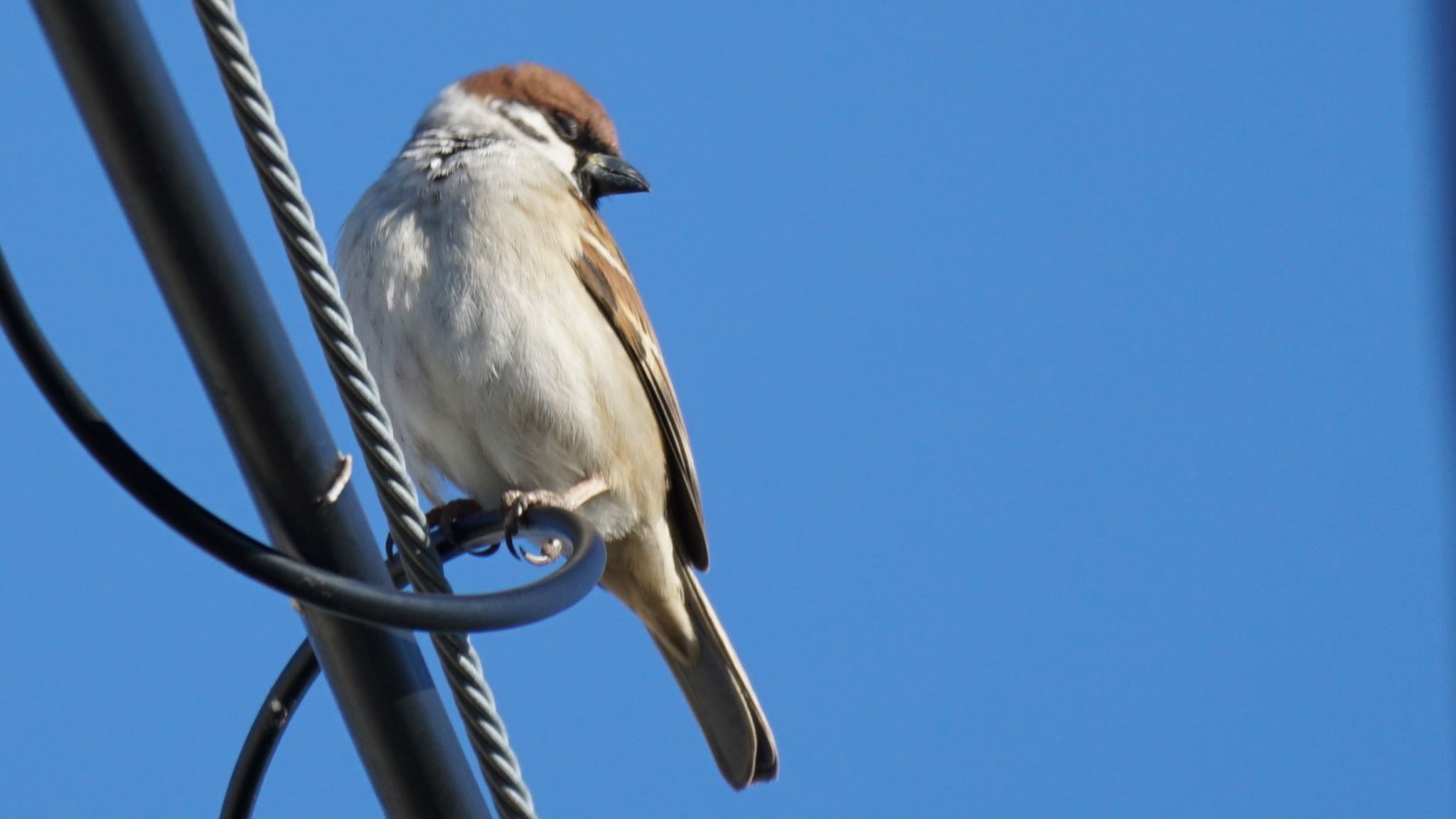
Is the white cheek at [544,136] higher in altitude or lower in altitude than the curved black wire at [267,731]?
higher

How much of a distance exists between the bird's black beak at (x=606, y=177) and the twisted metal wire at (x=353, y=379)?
2778 millimetres

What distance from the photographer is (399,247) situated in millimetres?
3295

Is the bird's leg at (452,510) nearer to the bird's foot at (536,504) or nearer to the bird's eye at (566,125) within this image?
the bird's foot at (536,504)

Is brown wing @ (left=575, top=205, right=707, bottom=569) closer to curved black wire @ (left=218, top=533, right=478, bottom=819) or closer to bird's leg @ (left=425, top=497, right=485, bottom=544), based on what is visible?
bird's leg @ (left=425, top=497, right=485, bottom=544)

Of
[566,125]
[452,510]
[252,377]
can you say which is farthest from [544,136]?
[252,377]

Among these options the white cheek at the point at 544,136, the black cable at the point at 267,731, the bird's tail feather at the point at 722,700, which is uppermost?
the white cheek at the point at 544,136

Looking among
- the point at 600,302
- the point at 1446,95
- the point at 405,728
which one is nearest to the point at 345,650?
the point at 405,728

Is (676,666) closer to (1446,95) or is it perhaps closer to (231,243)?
(231,243)

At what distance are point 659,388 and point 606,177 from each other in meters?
0.92

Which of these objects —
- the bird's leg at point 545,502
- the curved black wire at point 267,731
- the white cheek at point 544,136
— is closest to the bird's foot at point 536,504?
the bird's leg at point 545,502

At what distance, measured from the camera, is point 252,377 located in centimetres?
143

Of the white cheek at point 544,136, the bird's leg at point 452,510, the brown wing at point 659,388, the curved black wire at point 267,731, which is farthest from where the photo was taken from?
the white cheek at point 544,136

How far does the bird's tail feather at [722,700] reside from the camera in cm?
367

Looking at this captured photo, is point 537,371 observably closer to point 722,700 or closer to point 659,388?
point 659,388
